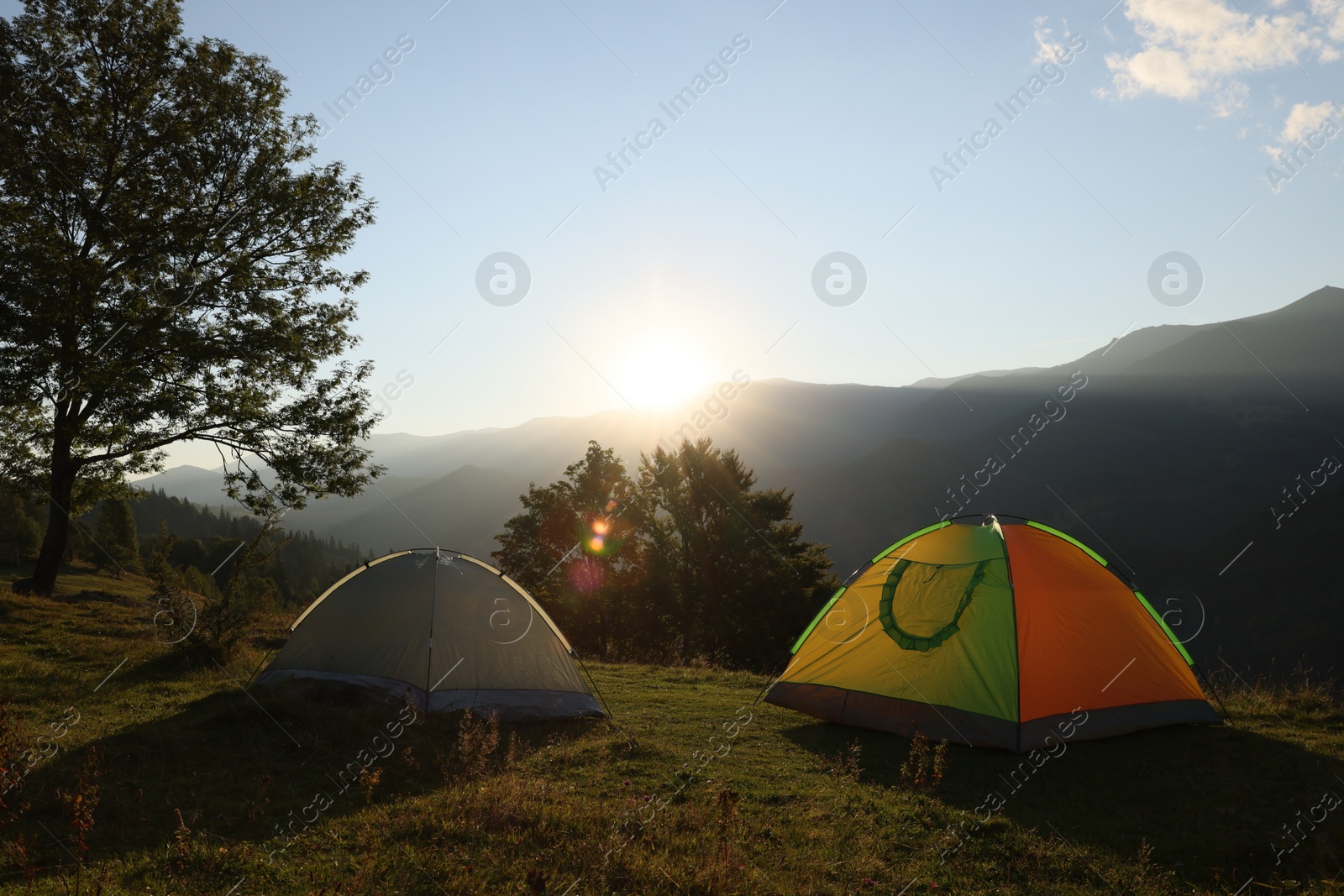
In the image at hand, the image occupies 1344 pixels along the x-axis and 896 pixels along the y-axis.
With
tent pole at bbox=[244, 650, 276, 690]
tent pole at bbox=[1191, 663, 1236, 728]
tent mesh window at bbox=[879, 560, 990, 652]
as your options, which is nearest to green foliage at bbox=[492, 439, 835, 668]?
tent pole at bbox=[244, 650, 276, 690]

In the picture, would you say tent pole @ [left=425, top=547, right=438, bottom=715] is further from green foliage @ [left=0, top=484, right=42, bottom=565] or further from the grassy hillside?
green foliage @ [left=0, top=484, right=42, bottom=565]

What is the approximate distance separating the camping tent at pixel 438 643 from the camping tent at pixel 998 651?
333 centimetres

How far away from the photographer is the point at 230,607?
1220 cm

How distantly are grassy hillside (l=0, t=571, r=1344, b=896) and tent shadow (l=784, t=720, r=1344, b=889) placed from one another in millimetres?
28

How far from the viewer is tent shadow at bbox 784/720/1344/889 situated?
5684 mm

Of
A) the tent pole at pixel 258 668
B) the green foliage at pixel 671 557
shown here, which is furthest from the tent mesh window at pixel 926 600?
the green foliage at pixel 671 557

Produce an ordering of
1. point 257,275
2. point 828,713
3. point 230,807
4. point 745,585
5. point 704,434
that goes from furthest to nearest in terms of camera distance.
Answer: point 704,434, point 745,585, point 257,275, point 828,713, point 230,807

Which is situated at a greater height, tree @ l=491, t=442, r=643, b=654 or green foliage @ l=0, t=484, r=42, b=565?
green foliage @ l=0, t=484, r=42, b=565

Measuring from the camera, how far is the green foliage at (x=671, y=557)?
3981 centimetres

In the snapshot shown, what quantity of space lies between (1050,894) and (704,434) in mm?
41982

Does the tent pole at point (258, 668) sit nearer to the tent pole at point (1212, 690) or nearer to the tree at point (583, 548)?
the tent pole at point (1212, 690)

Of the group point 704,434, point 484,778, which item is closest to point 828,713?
point 484,778

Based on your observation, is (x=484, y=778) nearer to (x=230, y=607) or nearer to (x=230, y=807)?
(x=230, y=807)

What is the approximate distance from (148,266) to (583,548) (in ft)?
93.1
